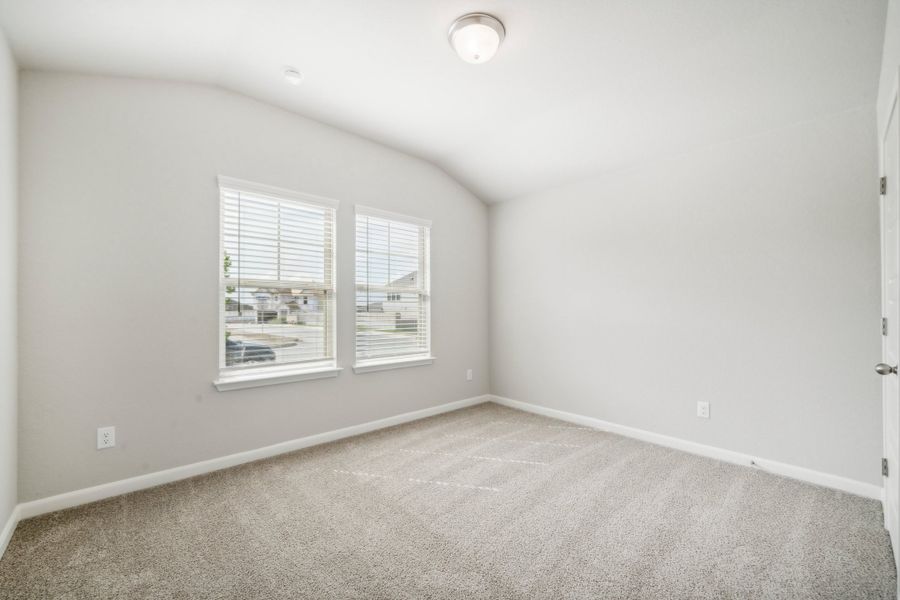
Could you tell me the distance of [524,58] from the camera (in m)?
2.46

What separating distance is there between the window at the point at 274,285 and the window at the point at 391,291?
0.32 meters

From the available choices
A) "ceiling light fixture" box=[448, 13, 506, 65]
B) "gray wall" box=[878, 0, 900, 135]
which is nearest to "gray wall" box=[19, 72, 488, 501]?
"ceiling light fixture" box=[448, 13, 506, 65]

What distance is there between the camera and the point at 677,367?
3230 millimetres

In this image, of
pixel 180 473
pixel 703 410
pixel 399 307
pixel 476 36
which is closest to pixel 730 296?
pixel 703 410

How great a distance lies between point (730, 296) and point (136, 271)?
4.06 metres

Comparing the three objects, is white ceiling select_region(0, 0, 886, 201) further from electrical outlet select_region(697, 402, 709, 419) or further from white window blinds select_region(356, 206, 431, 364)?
electrical outlet select_region(697, 402, 709, 419)

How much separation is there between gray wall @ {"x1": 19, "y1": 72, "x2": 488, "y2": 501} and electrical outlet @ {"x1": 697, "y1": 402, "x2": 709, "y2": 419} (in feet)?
9.51

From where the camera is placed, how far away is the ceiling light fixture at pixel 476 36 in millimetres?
2117

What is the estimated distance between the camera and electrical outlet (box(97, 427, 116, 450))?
2.39 metres

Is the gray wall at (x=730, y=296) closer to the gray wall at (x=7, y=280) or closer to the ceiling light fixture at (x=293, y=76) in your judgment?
the ceiling light fixture at (x=293, y=76)

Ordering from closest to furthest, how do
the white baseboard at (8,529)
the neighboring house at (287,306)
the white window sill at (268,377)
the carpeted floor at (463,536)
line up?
the carpeted floor at (463,536), the white baseboard at (8,529), the white window sill at (268,377), the neighboring house at (287,306)

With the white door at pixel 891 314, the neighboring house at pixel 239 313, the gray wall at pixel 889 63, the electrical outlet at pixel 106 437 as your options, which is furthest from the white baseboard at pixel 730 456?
the electrical outlet at pixel 106 437

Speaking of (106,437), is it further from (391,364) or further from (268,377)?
(391,364)

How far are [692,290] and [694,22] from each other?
72.5 inches
